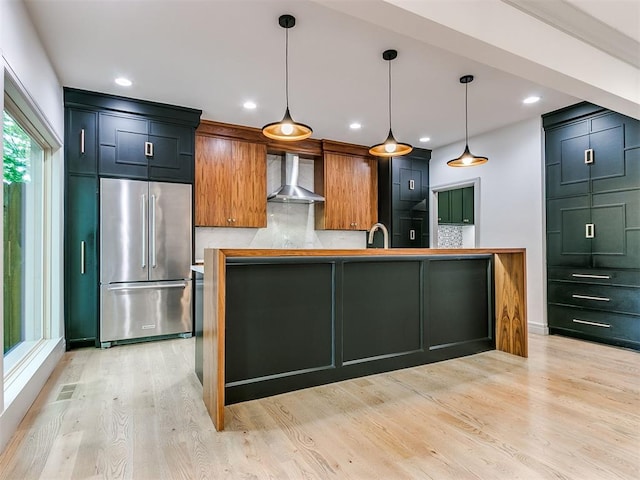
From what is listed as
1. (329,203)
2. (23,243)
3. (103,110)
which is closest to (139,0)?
(103,110)

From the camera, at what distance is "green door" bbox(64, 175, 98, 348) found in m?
3.78

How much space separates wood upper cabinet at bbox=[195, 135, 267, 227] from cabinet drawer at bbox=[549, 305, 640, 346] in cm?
393

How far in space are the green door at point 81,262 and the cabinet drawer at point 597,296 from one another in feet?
17.4

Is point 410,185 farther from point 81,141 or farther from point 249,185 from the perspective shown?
point 81,141

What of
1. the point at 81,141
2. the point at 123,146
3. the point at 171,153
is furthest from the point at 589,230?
the point at 81,141

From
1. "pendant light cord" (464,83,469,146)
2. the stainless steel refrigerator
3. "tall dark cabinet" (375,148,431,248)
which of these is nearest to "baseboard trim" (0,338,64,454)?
the stainless steel refrigerator

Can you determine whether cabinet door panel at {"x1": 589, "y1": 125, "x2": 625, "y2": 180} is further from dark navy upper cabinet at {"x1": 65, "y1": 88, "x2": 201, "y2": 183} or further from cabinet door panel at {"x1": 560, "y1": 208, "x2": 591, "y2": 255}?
dark navy upper cabinet at {"x1": 65, "y1": 88, "x2": 201, "y2": 183}

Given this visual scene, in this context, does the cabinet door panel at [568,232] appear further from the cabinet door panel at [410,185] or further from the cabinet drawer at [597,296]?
the cabinet door panel at [410,185]

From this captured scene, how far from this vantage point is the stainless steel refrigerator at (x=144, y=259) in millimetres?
3922

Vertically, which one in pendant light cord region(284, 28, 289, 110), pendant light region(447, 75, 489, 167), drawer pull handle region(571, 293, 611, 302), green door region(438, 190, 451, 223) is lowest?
drawer pull handle region(571, 293, 611, 302)

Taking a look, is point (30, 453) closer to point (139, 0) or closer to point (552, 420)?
point (139, 0)

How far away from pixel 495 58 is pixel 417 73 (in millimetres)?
1010

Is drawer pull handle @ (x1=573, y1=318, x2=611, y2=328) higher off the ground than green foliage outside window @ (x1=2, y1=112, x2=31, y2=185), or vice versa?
green foliage outside window @ (x1=2, y1=112, x2=31, y2=185)

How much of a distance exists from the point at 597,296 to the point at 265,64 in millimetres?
4268
